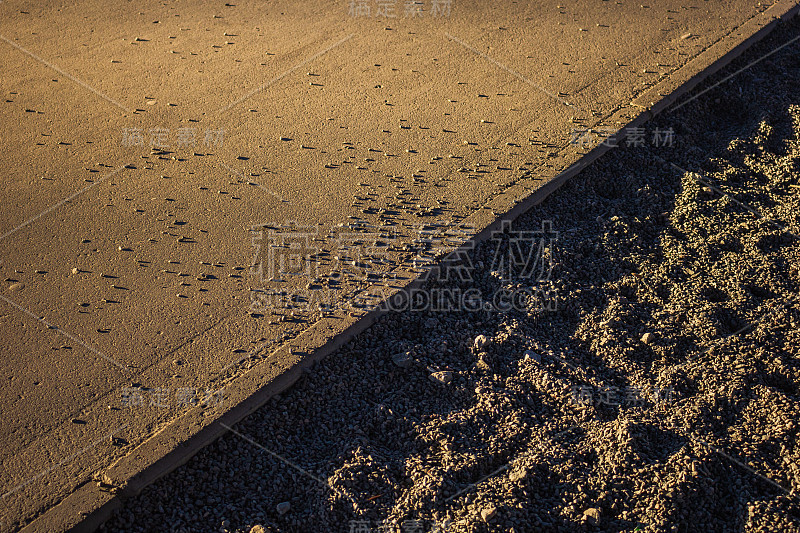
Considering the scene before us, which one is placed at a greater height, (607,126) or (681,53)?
(681,53)

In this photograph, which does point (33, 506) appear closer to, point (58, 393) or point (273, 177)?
point (58, 393)

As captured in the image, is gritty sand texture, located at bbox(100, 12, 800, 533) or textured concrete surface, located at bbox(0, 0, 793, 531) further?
textured concrete surface, located at bbox(0, 0, 793, 531)

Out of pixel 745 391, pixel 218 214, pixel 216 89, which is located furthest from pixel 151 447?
pixel 216 89

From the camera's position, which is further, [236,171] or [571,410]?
[236,171]

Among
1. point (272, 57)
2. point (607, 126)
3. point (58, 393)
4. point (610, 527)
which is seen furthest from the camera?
point (272, 57)

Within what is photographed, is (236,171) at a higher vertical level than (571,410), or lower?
higher

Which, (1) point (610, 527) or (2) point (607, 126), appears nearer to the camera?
(1) point (610, 527)

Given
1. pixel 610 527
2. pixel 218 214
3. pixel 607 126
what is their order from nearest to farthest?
pixel 610 527 < pixel 218 214 < pixel 607 126

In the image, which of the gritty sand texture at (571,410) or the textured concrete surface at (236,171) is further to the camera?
the textured concrete surface at (236,171)
